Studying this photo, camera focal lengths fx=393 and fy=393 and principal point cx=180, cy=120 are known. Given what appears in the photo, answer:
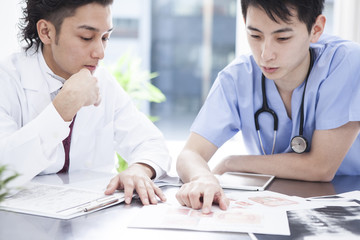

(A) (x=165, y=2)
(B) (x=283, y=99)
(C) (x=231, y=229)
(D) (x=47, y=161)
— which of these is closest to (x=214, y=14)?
(A) (x=165, y=2)

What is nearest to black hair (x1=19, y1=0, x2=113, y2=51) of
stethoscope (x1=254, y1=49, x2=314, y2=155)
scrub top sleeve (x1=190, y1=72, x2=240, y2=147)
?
scrub top sleeve (x1=190, y1=72, x2=240, y2=147)

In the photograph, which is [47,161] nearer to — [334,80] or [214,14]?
[334,80]

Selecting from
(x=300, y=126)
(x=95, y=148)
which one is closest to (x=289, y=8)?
(x=300, y=126)

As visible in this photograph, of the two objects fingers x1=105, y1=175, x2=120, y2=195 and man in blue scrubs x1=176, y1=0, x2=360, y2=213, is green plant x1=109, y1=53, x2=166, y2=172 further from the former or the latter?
fingers x1=105, y1=175, x2=120, y2=195

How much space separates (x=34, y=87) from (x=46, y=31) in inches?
8.6

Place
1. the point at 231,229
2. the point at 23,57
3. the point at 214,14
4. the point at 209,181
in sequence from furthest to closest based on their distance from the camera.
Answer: the point at 214,14
the point at 23,57
the point at 209,181
the point at 231,229

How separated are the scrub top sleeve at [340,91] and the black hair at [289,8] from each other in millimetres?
169

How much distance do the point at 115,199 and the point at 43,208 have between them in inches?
7.1

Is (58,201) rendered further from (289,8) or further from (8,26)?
(8,26)

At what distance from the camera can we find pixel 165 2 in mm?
4375

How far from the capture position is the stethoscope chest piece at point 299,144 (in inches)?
54.6

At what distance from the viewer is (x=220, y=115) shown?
1521 mm

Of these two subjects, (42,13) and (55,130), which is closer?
(55,130)

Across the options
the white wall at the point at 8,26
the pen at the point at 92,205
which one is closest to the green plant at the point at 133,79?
the white wall at the point at 8,26
